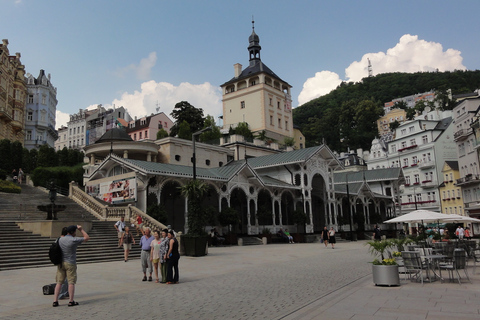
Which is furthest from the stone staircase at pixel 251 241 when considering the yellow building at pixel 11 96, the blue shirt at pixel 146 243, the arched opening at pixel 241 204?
the yellow building at pixel 11 96

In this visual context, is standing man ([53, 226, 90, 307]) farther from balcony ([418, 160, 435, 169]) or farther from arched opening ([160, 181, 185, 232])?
balcony ([418, 160, 435, 169])

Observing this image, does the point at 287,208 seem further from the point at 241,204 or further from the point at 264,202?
the point at 241,204

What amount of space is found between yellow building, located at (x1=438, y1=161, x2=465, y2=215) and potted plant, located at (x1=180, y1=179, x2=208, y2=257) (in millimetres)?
46154

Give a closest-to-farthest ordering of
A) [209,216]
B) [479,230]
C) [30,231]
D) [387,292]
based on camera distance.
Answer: [387,292]
[30,231]
[209,216]
[479,230]

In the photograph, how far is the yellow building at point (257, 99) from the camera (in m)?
75.3

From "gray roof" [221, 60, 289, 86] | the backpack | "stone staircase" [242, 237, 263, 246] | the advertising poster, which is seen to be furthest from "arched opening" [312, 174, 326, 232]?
"gray roof" [221, 60, 289, 86]

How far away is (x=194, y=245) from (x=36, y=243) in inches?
291

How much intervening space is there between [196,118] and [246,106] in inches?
397

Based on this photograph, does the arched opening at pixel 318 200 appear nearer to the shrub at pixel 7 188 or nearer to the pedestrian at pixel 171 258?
the shrub at pixel 7 188

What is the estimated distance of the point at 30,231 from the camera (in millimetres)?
20047

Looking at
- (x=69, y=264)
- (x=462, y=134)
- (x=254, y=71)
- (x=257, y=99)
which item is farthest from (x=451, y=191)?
(x=69, y=264)

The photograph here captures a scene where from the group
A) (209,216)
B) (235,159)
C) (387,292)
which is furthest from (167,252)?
(235,159)

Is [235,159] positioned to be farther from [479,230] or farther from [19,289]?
[19,289]

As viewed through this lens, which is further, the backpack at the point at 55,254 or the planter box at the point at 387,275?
the planter box at the point at 387,275
